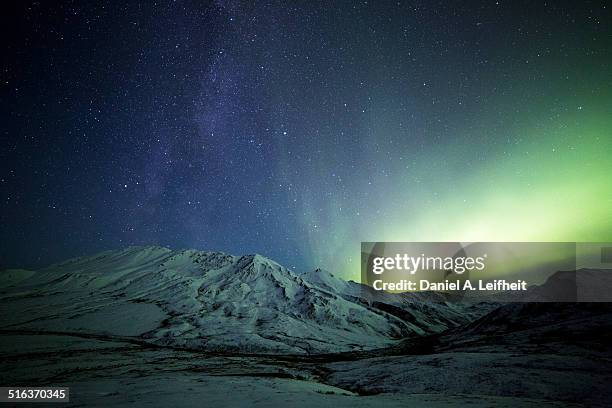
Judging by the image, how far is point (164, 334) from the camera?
157 meters

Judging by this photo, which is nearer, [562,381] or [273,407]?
[273,407]

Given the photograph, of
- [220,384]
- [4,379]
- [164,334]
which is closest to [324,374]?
[220,384]

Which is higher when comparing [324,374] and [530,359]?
[530,359]

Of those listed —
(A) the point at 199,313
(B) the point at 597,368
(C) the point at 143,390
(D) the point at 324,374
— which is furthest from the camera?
(A) the point at 199,313

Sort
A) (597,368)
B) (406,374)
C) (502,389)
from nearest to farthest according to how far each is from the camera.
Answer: (502,389) < (597,368) < (406,374)

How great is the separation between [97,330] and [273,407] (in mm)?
155278

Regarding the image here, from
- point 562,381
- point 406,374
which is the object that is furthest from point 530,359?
point 406,374

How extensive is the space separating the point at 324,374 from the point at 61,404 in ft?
171

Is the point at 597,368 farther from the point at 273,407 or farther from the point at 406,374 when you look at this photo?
the point at 273,407

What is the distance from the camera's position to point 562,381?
5734 cm

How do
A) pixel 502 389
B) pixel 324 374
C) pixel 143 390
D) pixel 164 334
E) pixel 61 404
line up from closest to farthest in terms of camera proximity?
pixel 61 404
pixel 143 390
pixel 502 389
pixel 324 374
pixel 164 334

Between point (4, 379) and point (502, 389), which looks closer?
point (502, 389)

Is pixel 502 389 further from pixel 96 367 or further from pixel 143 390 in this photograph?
pixel 96 367

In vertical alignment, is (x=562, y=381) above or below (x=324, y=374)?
above
